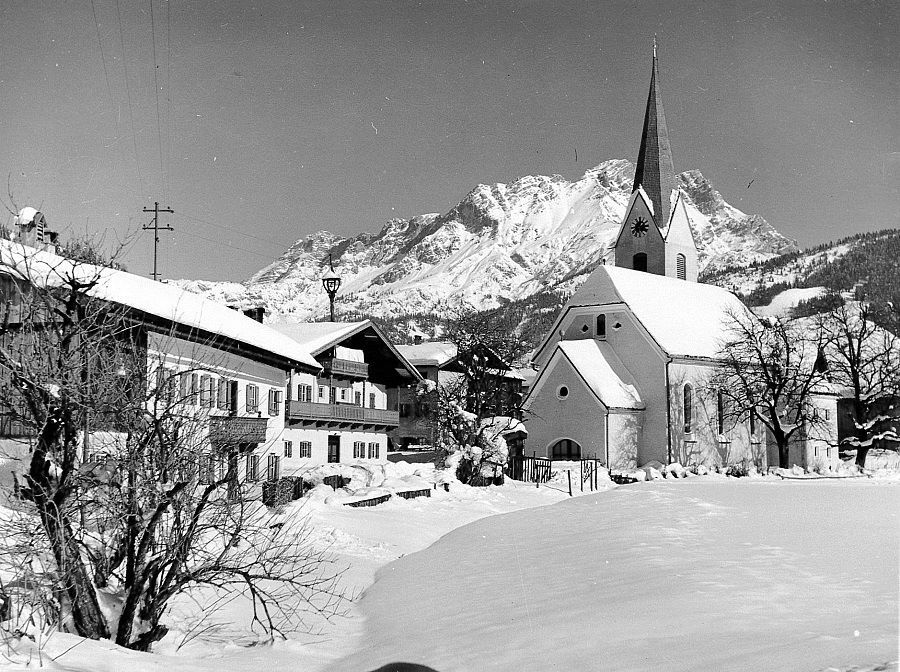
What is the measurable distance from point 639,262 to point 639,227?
2436 mm

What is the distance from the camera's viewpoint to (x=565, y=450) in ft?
165

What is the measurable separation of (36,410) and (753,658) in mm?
8541

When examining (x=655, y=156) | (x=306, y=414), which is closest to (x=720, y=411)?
(x=655, y=156)

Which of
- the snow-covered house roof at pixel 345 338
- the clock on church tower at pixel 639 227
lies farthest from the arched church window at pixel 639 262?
the snow-covered house roof at pixel 345 338

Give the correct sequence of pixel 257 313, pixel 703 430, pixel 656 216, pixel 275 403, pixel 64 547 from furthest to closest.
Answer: pixel 656 216 → pixel 703 430 → pixel 257 313 → pixel 275 403 → pixel 64 547

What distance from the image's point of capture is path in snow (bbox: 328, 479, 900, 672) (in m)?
8.82

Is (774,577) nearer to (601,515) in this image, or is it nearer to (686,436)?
(601,515)

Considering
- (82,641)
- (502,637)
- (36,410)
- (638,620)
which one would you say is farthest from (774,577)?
(36,410)

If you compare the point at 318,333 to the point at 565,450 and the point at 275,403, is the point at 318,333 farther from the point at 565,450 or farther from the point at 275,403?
the point at 565,450

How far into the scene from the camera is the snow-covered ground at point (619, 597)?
9.02 meters

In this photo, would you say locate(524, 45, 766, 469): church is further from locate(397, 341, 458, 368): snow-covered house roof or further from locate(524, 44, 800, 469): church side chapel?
locate(397, 341, 458, 368): snow-covered house roof

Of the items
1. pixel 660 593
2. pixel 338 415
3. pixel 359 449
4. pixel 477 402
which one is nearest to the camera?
pixel 660 593

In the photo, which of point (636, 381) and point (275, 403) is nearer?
point (275, 403)

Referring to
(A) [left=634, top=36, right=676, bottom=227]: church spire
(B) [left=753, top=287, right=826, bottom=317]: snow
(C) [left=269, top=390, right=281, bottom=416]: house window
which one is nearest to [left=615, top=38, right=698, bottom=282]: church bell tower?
(A) [left=634, top=36, right=676, bottom=227]: church spire
